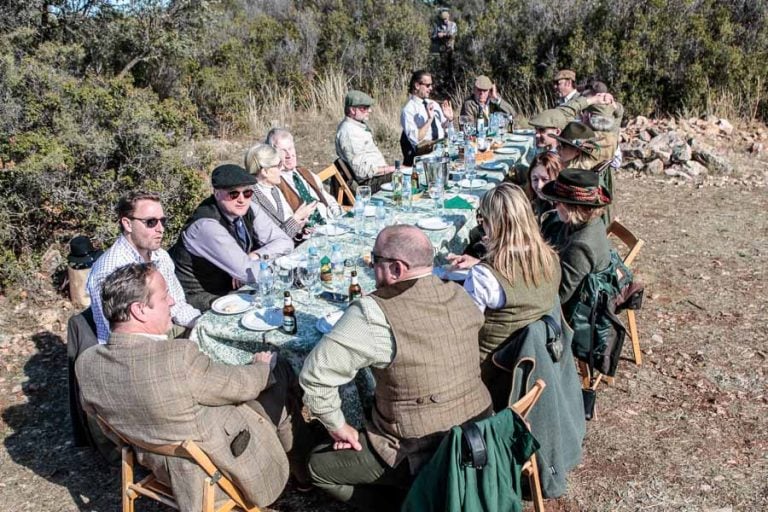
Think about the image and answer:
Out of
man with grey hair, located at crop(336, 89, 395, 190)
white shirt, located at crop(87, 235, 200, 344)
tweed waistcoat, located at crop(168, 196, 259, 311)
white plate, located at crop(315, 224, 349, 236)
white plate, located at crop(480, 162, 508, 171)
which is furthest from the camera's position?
man with grey hair, located at crop(336, 89, 395, 190)

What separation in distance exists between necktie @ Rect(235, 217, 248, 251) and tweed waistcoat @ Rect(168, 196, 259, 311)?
0.13 meters

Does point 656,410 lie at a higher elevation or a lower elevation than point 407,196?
lower

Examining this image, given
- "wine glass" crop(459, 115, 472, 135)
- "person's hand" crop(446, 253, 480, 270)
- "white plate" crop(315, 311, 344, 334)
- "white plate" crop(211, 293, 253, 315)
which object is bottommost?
"person's hand" crop(446, 253, 480, 270)

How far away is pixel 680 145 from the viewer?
9.28m

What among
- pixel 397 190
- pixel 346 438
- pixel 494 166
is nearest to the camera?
pixel 346 438

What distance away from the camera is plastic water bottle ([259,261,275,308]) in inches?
135

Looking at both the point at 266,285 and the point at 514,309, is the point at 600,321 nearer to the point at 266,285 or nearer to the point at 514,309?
the point at 514,309

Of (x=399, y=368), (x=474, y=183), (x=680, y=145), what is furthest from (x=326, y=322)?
(x=680, y=145)

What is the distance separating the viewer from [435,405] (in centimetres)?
262

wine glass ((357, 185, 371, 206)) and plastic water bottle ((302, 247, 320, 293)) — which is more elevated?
wine glass ((357, 185, 371, 206))

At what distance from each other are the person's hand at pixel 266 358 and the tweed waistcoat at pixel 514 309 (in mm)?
1018

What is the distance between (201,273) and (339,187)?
2843mm

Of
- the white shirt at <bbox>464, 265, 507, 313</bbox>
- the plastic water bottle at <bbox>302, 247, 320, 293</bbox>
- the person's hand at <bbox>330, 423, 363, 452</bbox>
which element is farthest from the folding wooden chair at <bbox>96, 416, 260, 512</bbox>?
the white shirt at <bbox>464, 265, 507, 313</bbox>

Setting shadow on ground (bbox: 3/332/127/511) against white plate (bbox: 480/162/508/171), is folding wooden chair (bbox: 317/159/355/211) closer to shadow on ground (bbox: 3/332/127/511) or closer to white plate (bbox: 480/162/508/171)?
white plate (bbox: 480/162/508/171)
